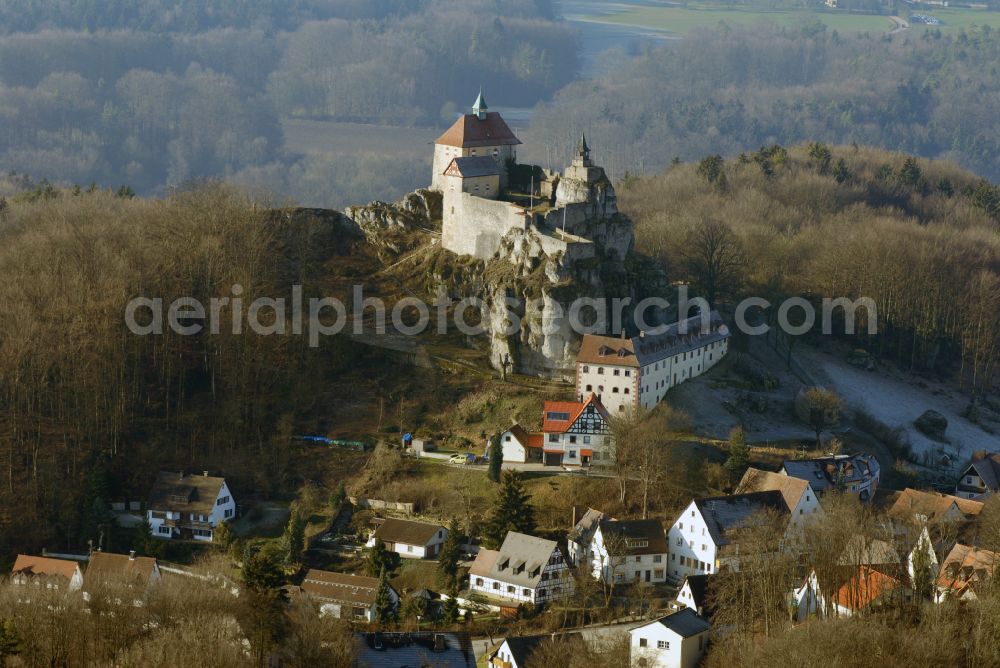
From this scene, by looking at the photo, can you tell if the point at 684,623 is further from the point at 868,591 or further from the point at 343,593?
the point at 343,593

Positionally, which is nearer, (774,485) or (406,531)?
(406,531)

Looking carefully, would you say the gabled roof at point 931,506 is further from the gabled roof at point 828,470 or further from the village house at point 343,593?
the village house at point 343,593

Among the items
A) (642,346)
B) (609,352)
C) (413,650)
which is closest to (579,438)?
(609,352)

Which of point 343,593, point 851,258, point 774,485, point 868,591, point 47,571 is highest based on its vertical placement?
point 851,258

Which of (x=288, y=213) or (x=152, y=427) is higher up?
(x=288, y=213)

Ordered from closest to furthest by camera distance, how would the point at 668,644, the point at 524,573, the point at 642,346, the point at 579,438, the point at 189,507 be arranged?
the point at 668,644
the point at 524,573
the point at 189,507
the point at 579,438
the point at 642,346

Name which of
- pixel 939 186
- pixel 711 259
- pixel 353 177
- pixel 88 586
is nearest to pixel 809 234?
pixel 711 259

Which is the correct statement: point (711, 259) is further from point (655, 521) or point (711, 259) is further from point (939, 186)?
point (939, 186)
